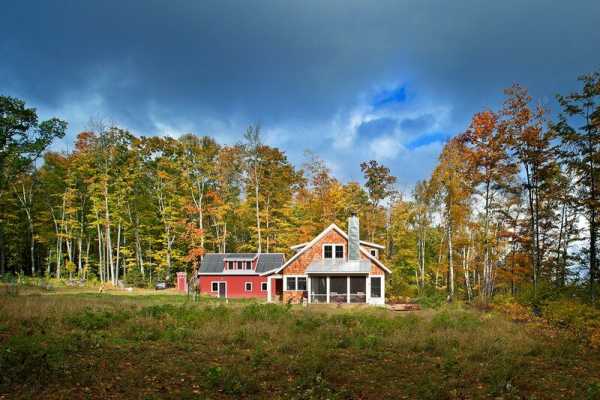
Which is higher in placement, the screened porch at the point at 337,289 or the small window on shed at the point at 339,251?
the small window on shed at the point at 339,251

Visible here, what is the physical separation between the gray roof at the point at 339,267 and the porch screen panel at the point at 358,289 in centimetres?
91

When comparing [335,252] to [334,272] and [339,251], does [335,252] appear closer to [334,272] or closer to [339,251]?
[339,251]

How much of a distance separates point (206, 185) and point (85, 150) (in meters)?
14.1

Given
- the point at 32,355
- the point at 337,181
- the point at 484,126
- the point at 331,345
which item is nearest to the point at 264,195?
the point at 337,181

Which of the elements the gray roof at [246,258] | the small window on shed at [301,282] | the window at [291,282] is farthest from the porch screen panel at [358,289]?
the gray roof at [246,258]

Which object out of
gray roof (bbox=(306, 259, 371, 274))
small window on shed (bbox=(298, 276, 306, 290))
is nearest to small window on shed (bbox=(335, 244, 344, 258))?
gray roof (bbox=(306, 259, 371, 274))

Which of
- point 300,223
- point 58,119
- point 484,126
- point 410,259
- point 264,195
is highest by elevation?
point 58,119

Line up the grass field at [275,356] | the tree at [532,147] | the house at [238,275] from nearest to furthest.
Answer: the grass field at [275,356] → the tree at [532,147] → the house at [238,275]

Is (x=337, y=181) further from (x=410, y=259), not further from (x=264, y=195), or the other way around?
(x=410, y=259)

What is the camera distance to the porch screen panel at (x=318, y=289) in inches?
1212

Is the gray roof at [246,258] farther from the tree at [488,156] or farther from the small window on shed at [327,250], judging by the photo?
the tree at [488,156]

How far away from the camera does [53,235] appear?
146 ft

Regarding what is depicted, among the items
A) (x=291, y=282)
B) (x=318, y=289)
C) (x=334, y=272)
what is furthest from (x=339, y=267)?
(x=291, y=282)

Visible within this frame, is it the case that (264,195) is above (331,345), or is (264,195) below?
above
